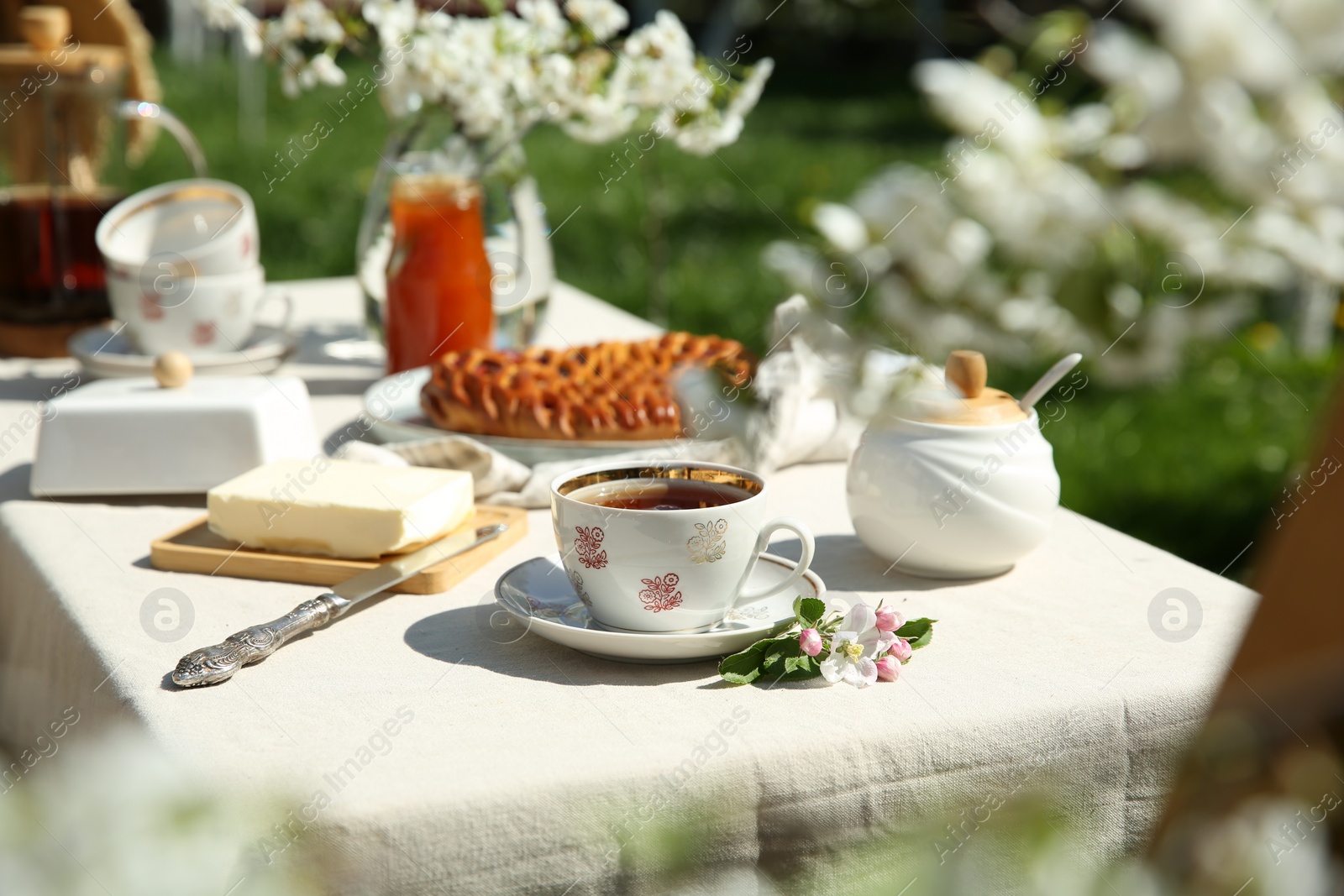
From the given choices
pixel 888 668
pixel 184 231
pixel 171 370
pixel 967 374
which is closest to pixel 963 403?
pixel 967 374

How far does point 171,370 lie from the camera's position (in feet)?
4.06

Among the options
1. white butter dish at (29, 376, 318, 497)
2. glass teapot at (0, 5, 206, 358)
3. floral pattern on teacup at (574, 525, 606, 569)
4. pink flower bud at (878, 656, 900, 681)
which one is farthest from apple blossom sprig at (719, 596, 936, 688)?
glass teapot at (0, 5, 206, 358)

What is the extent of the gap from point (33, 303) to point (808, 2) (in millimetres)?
6480

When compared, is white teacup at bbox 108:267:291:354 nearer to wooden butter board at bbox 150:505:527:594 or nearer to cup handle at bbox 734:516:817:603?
wooden butter board at bbox 150:505:527:594

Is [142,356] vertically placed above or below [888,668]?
below

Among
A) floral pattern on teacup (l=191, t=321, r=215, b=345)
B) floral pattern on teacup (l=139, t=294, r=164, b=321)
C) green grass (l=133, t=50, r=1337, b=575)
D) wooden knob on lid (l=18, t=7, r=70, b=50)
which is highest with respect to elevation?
wooden knob on lid (l=18, t=7, r=70, b=50)

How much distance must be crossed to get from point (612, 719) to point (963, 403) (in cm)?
41

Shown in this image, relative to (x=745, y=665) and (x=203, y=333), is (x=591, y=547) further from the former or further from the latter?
(x=203, y=333)

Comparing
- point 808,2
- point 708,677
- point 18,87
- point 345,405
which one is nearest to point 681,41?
point 345,405

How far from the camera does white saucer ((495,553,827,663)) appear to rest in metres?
0.85

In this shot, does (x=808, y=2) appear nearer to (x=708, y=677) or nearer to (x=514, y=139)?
(x=514, y=139)

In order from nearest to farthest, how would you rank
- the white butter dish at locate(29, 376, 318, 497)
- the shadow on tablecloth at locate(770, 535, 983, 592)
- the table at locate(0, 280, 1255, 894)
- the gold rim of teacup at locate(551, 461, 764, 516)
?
the table at locate(0, 280, 1255, 894) < the gold rim of teacup at locate(551, 461, 764, 516) < the shadow on tablecloth at locate(770, 535, 983, 592) < the white butter dish at locate(29, 376, 318, 497)

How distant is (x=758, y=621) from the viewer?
0.90 m

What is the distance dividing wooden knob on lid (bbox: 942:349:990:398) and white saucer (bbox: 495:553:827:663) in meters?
0.20
